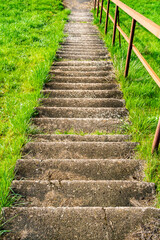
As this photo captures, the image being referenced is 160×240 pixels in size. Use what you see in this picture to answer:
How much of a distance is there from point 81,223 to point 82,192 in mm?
296

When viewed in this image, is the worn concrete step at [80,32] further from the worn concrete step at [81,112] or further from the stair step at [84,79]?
the worn concrete step at [81,112]

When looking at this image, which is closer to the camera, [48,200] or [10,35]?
[48,200]

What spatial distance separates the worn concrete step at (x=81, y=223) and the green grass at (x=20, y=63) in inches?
9.6

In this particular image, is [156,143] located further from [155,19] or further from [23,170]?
[155,19]

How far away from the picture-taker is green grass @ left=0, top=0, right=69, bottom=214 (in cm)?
230

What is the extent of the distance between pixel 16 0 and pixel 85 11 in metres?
3.52

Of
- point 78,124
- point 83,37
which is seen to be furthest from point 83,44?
point 78,124

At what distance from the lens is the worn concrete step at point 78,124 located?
2.67 meters

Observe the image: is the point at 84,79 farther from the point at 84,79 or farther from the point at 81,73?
the point at 81,73

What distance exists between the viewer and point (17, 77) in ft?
14.2

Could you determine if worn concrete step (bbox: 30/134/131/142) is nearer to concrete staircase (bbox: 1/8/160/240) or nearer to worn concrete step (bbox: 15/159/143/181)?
concrete staircase (bbox: 1/8/160/240)

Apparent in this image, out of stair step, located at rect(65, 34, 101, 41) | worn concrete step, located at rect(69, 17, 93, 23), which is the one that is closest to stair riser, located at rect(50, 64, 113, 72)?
stair step, located at rect(65, 34, 101, 41)

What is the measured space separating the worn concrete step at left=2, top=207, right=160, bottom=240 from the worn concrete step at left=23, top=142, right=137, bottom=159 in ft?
2.43

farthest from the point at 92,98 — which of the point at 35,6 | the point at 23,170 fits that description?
the point at 35,6
